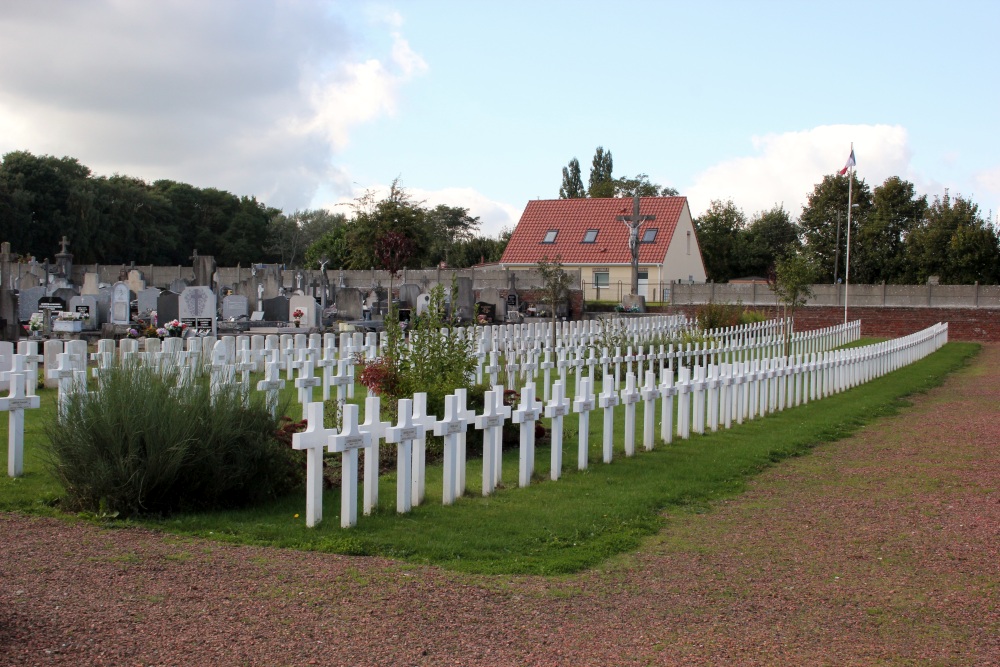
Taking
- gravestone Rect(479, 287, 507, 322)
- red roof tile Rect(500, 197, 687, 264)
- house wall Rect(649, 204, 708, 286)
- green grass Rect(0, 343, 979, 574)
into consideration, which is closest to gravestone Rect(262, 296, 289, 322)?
gravestone Rect(479, 287, 507, 322)

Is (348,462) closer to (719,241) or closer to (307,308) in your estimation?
(307,308)

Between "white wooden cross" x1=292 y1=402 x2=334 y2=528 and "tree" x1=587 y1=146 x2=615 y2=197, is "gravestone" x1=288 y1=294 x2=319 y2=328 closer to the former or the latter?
"white wooden cross" x1=292 y1=402 x2=334 y2=528

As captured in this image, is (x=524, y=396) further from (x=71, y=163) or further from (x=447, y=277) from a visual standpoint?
(x=71, y=163)

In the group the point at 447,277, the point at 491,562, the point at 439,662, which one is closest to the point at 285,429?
the point at 491,562

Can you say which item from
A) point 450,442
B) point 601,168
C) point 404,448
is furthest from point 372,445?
point 601,168

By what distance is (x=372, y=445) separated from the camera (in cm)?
692

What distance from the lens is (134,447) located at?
673 cm

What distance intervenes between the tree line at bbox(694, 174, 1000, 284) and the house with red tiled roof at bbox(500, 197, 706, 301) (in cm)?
546

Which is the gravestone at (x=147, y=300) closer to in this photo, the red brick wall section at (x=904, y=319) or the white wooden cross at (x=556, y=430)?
the white wooden cross at (x=556, y=430)

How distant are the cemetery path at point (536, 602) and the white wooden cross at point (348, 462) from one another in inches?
23.6

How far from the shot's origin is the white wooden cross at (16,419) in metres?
8.11

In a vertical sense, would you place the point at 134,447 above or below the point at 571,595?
above

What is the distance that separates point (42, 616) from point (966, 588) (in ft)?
16.0

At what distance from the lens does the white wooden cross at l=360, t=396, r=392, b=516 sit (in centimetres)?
679
